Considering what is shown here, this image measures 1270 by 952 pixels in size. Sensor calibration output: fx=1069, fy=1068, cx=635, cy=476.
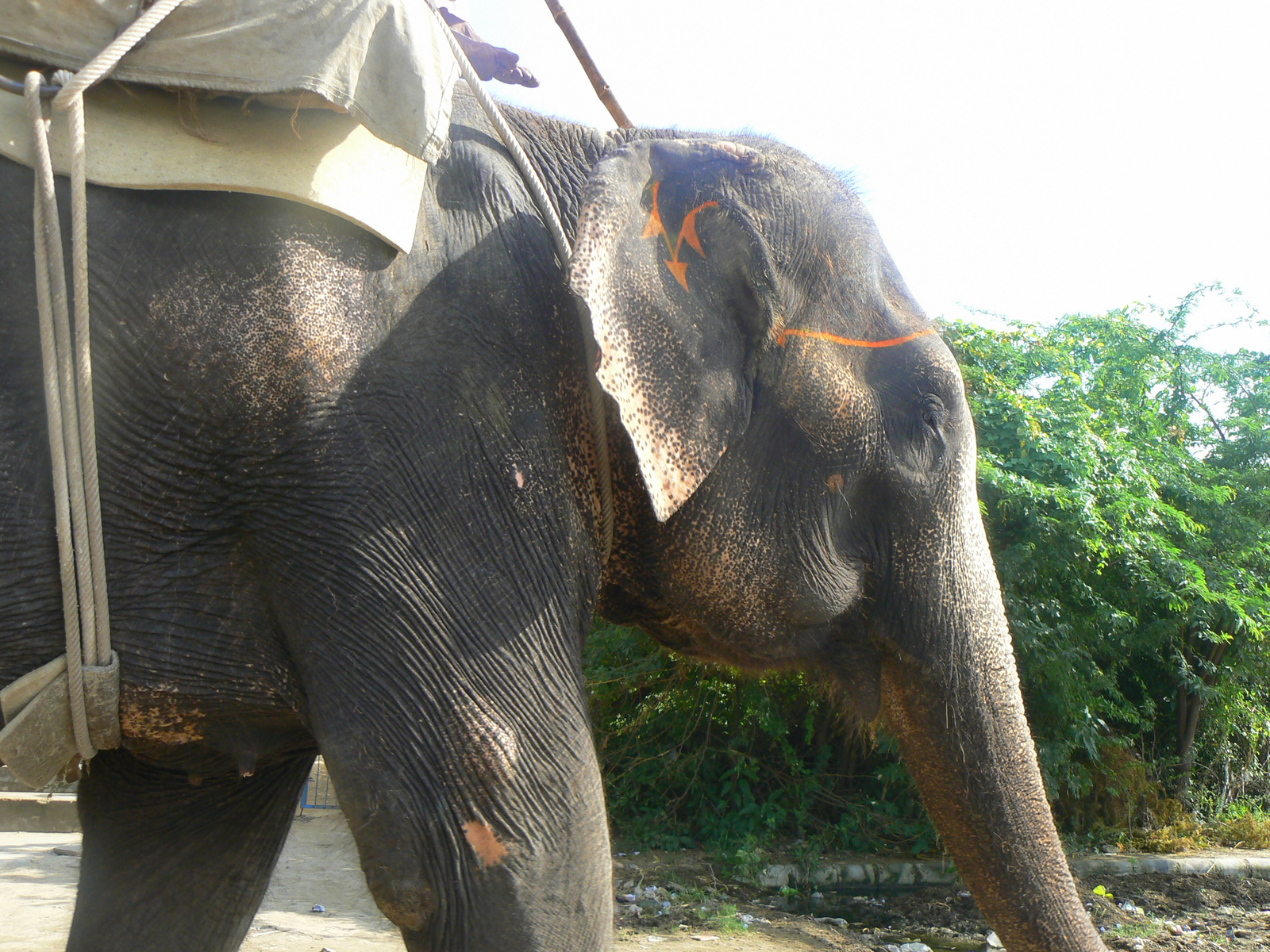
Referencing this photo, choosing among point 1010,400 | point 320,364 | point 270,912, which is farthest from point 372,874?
point 1010,400

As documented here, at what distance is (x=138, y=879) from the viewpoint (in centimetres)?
195

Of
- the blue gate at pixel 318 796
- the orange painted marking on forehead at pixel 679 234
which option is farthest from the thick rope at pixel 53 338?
the blue gate at pixel 318 796

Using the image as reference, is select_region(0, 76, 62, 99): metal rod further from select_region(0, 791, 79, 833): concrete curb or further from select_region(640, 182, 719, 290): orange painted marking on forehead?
select_region(0, 791, 79, 833): concrete curb

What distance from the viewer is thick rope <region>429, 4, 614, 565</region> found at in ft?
5.41

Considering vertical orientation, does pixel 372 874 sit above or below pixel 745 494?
below

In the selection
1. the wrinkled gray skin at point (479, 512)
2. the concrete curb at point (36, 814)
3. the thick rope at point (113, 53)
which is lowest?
the concrete curb at point (36, 814)

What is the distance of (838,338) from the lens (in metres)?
1.91

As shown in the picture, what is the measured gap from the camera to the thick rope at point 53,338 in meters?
1.28

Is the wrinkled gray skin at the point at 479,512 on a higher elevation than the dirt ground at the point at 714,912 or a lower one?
higher

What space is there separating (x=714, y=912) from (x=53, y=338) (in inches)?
180

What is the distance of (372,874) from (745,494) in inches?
33.0

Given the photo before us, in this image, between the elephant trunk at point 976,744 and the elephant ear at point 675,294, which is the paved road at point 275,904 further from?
the elephant ear at point 675,294

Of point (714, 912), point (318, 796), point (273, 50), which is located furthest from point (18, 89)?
point (318, 796)

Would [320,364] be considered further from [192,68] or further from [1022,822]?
[1022,822]
